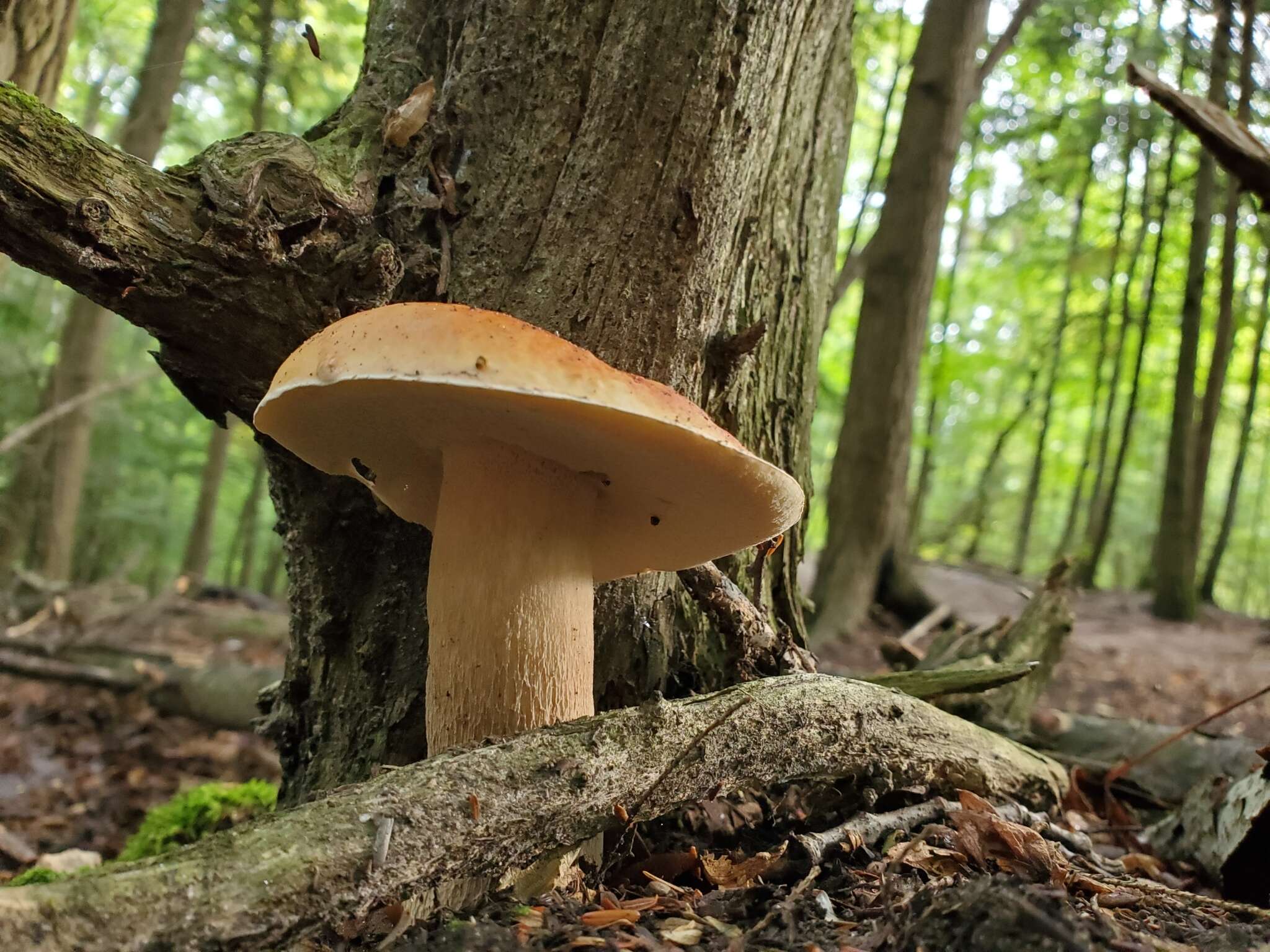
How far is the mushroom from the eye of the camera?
1269 mm

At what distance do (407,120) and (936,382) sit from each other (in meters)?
11.2

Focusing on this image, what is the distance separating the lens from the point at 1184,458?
10547mm

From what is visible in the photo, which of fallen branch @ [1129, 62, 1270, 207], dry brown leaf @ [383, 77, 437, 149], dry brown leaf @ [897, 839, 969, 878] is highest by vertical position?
fallen branch @ [1129, 62, 1270, 207]

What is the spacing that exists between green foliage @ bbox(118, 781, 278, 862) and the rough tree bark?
1411 millimetres

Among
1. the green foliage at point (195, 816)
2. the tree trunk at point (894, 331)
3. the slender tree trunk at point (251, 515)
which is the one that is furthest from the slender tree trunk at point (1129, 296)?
the slender tree trunk at point (251, 515)

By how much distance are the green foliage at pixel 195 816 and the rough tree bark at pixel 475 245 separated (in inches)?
55.5

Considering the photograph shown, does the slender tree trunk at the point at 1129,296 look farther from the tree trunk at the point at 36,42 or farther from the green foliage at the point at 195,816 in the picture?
the tree trunk at the point at 36,42

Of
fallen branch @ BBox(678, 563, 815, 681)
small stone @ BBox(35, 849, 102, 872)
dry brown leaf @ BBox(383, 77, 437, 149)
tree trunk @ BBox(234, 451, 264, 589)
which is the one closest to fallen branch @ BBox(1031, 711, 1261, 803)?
fallen branch @ BBox(678, 563, 815, 681)

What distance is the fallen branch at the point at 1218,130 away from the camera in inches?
105

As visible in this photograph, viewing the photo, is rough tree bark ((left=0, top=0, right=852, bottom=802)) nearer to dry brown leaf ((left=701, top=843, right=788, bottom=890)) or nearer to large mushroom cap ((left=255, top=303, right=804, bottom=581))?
large mushroom cap ((left=255, top=303, right=804, bottom=581))

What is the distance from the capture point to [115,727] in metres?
5.01

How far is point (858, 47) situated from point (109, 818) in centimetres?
1090

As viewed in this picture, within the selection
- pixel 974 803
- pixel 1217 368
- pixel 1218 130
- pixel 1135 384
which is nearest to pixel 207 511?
pixel 974 803

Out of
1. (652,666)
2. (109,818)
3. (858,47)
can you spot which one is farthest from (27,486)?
(858,47)
